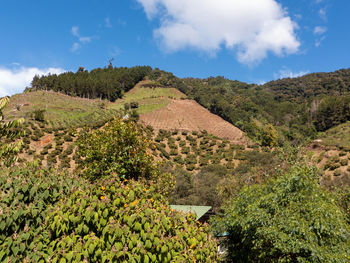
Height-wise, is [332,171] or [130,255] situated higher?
[130,255]

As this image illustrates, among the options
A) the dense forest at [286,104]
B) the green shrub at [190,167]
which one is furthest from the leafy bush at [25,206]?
the dense forest at [286,104]

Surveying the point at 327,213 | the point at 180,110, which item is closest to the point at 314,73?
the point at 180,110

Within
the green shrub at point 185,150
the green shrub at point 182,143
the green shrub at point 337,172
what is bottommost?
the green shrub at point 337,172

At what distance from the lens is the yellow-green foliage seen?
3346 millimetres

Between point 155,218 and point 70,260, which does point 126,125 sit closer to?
point 155,218

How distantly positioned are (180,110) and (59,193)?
83259mm

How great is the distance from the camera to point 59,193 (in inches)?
174

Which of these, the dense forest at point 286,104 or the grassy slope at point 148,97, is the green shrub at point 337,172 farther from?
the grassy slope at point 148,97

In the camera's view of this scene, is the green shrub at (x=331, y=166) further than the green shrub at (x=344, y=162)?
No

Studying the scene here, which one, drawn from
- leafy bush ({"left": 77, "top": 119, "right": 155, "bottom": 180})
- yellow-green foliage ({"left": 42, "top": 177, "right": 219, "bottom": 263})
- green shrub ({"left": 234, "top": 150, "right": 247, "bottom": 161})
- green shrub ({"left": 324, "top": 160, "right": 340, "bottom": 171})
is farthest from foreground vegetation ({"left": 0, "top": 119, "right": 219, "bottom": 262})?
green shrub ({"left": 234, "top": 150, "right": 247, "bottom": 161})

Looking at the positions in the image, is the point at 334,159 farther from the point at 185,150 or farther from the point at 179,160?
the point at 185,150

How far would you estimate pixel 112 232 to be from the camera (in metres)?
3.52

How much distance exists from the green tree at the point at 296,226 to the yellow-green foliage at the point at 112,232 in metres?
3.62

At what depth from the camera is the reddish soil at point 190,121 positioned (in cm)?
7475
